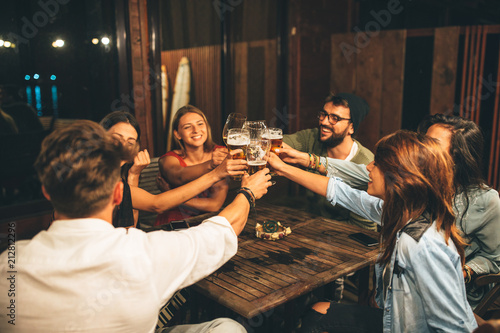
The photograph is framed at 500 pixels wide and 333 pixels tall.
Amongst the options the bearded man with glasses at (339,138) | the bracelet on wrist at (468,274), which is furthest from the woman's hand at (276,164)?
the bracelet on wrist at (468,274)

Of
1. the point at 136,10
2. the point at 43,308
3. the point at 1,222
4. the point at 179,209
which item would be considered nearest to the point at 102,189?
the point at 43,308

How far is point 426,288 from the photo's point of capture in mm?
1668

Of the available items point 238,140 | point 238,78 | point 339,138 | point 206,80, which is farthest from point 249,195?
point 238,78

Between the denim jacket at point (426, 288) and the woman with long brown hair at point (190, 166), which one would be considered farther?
the woman with long brown hair at point (190, 166)

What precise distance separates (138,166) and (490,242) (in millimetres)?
2272

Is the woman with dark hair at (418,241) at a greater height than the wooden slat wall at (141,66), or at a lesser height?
lesser

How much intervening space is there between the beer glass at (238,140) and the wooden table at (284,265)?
520 millimetres

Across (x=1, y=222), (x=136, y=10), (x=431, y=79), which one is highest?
(x=136, y=10)

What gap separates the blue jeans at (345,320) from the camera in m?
2.11

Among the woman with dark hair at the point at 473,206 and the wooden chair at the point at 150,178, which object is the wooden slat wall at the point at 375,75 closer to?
the woman with dark hair at the point at 473,206

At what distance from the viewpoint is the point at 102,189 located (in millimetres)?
1388

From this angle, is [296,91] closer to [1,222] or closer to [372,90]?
[372,90]

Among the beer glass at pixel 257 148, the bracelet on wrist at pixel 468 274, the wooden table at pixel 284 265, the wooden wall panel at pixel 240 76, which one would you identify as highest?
the wooden wall panel at pixel 240 76

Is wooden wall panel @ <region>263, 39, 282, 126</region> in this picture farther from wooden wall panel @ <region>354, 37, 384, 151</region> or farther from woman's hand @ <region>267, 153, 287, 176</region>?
woman's hand @ <region>267, 153, 287, 176</region>
